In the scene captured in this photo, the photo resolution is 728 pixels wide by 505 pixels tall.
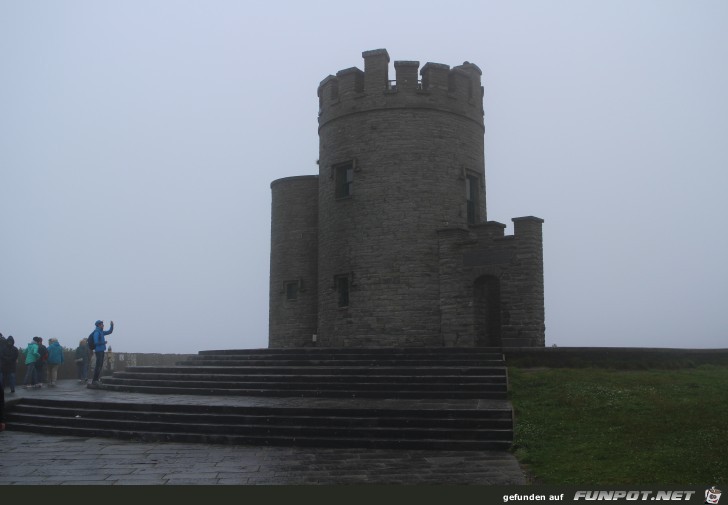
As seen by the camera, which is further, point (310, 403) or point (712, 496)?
point (310, 403)

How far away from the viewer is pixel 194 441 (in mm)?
12883

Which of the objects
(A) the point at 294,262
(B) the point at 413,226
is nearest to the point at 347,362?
(B) the point at 413,226

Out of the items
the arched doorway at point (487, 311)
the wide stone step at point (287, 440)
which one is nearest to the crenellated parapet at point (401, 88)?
the arched doorway at point (487, 311)

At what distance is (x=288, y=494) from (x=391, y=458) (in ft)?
10.2

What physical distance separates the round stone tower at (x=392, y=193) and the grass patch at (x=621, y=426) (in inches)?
255

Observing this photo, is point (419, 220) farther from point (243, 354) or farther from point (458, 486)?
point (458, 486)

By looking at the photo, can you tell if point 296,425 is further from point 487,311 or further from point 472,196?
point 472,196

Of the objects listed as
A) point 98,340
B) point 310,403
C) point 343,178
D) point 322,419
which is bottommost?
point 322,419

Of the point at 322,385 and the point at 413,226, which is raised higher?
the point at 413,226

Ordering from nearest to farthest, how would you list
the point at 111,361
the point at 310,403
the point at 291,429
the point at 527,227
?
the point at 291,429, the point at 310,403, the point at 527,227, the point at 111,361

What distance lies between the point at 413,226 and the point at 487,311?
369 cm

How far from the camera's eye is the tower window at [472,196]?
23.9m

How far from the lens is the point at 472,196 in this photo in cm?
2411

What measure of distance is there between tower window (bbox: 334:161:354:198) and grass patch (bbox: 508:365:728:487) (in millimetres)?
9959
